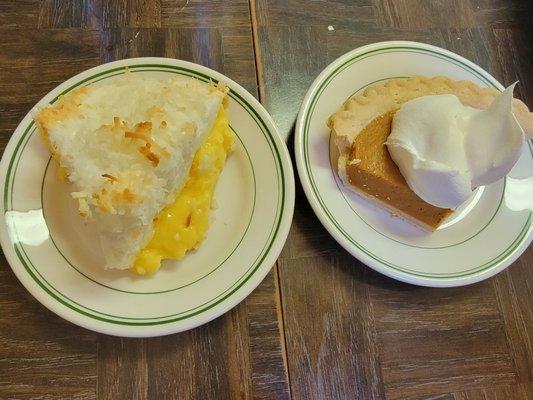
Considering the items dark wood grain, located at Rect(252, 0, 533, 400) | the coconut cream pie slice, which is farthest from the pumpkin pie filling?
dark wood grain, located at Rect(252, 0, 533, 400)

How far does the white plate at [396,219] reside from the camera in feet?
3.43

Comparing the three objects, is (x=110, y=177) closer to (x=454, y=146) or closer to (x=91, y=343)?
(x=91, y=343)

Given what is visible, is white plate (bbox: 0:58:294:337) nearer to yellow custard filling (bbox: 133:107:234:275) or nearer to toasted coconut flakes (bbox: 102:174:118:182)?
yellow custard filling (bbox: 133:107:234:275)

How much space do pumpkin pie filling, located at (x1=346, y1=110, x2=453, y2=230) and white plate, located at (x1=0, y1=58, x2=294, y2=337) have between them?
16 centimetres

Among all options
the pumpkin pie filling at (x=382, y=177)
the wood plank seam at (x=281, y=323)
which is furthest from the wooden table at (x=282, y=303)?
the pumpkin pie filling at (x=382, y=177)

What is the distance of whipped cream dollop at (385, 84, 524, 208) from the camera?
1.00m

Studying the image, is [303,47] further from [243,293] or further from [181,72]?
[243,293]

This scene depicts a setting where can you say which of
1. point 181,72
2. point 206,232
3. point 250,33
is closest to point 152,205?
point 206,232

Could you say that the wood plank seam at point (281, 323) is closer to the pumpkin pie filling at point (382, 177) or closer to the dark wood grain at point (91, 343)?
the dark wood grain at point (91, 343)

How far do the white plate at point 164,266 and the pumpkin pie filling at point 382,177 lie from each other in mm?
159

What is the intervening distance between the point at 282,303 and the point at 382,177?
0.33m

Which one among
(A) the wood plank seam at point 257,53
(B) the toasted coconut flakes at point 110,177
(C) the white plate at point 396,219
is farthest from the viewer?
(A) the wood plank seam at point 257,53

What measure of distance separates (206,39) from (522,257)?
0.88 meters

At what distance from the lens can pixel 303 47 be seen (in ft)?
4.23
